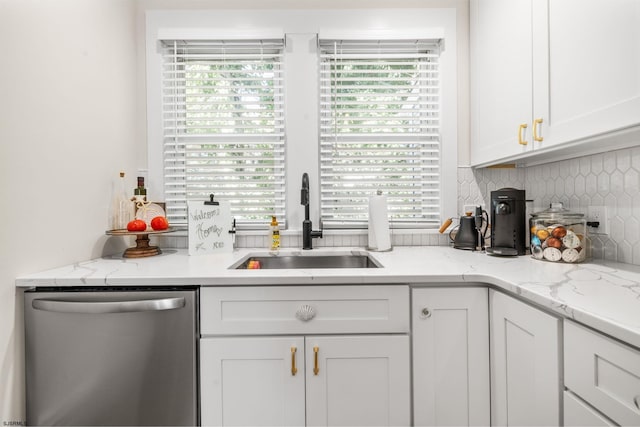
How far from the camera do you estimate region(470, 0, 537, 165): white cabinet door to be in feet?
4.22

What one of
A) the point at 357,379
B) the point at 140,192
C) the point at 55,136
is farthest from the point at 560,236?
the point at 55,136

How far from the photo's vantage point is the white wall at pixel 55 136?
109 centimetres

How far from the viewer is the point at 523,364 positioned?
992 mm

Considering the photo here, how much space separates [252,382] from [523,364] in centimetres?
94

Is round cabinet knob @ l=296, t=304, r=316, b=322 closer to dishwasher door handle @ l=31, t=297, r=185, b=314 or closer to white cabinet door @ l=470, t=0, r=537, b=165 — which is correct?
dishwasher door handle @ l=31, t=297, r=185, b=314

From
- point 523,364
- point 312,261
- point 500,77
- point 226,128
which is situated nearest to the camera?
point 523,364

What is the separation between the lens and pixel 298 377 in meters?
1.15

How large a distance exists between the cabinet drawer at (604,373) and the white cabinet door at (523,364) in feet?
0.16

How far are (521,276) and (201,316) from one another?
1.18 meters

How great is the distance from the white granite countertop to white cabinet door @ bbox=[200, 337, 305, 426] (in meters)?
0.24

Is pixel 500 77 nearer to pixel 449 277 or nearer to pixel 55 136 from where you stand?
pixel 449 277

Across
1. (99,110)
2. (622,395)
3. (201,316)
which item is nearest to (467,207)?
(622,395)

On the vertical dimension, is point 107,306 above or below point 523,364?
above

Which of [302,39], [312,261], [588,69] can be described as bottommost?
[312,261]
